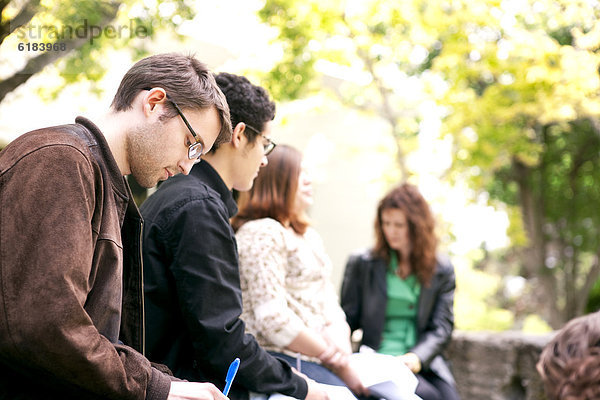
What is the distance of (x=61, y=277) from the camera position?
118cm

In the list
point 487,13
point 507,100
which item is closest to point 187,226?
point 487,13

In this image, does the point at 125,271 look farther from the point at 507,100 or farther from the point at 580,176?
the point at 580,176

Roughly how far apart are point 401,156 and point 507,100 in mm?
1652

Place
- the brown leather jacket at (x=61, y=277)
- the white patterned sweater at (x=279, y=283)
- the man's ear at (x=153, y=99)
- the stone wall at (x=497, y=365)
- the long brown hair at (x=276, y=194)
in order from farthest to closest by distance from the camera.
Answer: the stone wall at (x=497, y=365), the long brown hair at (x=276, y=194), the white patterned sweater at (x=279, y=283), the man's ear at (x=153, y=99), the brown leather jacket at (x=61, y=277)

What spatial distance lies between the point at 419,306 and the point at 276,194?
1529 mm

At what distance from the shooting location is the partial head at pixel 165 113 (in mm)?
1510

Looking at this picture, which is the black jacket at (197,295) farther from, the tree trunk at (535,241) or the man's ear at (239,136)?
the tree trunk at (535,241)

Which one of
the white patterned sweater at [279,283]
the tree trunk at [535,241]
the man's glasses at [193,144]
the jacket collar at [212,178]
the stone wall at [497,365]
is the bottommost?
the tree trunk at [535,241]

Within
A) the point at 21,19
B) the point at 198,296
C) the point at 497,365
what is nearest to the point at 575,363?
the point at 198,296

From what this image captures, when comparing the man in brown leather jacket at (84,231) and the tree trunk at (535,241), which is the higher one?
the man in brown leather jacket at (84,231)

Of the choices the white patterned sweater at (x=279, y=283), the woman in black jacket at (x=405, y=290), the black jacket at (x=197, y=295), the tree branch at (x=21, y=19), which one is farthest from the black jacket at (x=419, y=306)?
the tree branch at (x=21, y=19)

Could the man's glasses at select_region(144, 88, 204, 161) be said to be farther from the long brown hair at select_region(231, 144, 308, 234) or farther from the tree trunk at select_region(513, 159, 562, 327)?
the tree trunk at select_region(513, 159, 562, 327)

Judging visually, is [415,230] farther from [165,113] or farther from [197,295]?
[165,113]

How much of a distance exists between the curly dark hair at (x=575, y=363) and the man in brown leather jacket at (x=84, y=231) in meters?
0.88
